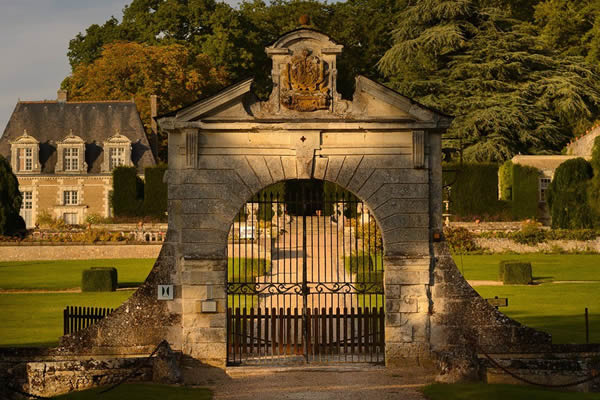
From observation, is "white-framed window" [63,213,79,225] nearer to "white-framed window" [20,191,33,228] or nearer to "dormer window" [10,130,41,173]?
"white-framed window" [20,191,33,228]

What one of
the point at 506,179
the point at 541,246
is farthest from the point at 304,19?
the point at 506,179

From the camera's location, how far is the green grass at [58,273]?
85.2 ft

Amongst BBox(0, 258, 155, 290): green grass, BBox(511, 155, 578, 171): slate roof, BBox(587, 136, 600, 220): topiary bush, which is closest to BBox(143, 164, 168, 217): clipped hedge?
BBox(0, 258, 155, 290): green grass

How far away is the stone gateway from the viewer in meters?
13.2

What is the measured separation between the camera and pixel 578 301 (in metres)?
21.0

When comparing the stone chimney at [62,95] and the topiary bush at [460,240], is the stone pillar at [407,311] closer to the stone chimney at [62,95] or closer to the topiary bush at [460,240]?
the topiary bush at [460,240]

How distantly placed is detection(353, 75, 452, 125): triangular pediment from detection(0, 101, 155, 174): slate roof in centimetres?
3594

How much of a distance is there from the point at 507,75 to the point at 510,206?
7633 mm

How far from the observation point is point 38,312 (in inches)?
789

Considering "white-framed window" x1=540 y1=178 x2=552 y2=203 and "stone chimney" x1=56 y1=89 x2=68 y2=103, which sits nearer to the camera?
"white-framed window" x1=540 y1=178 x2=552 y2=203

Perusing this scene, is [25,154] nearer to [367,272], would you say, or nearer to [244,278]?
[244,278]

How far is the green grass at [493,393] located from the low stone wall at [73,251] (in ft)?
76.1

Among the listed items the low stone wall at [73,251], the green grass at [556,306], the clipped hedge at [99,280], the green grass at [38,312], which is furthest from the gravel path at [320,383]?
the low stone wall at [73,251]

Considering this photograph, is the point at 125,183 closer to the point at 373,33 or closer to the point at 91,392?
the point at 373,33
